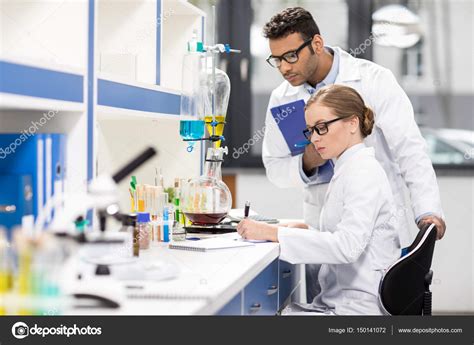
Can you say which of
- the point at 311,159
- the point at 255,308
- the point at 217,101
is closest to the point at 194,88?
the point at 217,101

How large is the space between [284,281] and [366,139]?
558 mm

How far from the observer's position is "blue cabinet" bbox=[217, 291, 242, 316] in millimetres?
1250

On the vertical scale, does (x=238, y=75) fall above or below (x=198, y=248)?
above

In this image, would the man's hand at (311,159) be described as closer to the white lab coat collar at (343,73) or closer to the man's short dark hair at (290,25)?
the white lab coat collar at (343,73)

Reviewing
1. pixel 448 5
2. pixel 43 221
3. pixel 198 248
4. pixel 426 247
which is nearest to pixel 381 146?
pixel 426 247

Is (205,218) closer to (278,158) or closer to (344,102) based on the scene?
(278,158)

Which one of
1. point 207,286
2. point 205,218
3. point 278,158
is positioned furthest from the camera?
point 278,158

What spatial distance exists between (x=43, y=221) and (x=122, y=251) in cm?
25

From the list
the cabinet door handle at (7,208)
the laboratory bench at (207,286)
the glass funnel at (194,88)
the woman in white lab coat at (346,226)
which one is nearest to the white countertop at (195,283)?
the laboratory bench at (207,286)

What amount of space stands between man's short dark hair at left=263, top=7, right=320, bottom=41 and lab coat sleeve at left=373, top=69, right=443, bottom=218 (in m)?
0.30

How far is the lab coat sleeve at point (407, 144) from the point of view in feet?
6.73

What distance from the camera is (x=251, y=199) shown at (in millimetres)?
3553

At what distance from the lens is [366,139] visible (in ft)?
7.27
